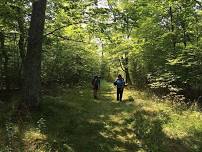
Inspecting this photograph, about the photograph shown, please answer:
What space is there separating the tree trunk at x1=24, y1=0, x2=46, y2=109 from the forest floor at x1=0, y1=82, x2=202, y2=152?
755mm

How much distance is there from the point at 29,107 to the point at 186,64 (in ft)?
41.4

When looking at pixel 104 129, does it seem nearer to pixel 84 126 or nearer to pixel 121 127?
pixel 84 126

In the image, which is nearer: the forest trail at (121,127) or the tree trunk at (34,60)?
the forest trail at (121,127)

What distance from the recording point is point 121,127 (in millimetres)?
14945

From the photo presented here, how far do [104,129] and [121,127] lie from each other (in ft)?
3.04

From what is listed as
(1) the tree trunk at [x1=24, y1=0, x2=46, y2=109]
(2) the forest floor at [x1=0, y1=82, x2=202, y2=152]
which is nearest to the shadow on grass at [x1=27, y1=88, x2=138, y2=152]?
(2) the forest floor at [x1=0, y1=82, x2=202, y2=152]

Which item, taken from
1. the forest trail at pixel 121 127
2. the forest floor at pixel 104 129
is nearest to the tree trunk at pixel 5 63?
the forest trail at pixel 121 127

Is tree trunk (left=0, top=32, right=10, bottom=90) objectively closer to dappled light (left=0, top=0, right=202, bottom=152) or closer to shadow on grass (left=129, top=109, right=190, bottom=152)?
dappled light (left=0, top=0, right=202, bottom=152)

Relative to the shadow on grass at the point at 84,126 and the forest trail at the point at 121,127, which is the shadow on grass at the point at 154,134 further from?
the shadow on grass at the point at 84,126

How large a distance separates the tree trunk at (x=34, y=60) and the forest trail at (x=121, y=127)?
893 millimetres

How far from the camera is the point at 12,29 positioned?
1748cm

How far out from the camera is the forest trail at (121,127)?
12.5 metres

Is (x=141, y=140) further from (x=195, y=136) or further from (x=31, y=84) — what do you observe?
(x=31, y=84)

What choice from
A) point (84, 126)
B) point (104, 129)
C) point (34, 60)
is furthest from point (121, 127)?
point (34, 60)
